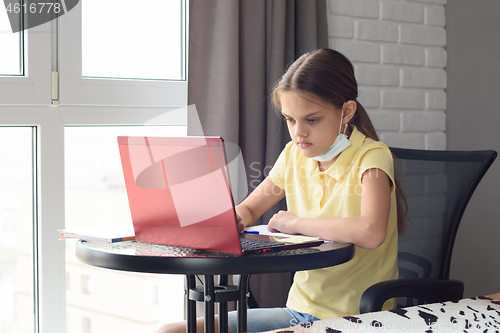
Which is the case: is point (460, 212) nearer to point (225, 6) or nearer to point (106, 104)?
point (225, 6)

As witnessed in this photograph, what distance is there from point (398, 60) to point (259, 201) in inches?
44.2

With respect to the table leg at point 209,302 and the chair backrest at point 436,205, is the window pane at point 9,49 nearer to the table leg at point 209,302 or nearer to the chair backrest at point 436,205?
the table leg at point 209,302

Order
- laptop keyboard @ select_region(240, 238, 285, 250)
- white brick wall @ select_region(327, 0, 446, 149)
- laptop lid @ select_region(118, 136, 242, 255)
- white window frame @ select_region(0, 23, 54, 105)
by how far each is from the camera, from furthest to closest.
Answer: white brick wall @ select_region(327, 0, 446, 149), white window frame @ select_region(0, 23, 54, 105), laptop keyboard @ select_region(240, 238, 285, 250), laptop lid @ select_region(118, 136, 242, 255)

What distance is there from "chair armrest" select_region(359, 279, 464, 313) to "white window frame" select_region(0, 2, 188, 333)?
1.06 metres

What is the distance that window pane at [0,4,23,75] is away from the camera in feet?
5.16

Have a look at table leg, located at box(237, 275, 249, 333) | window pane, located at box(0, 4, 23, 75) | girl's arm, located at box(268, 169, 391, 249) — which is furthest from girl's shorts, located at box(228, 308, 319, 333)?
window pane, located at box(0, 4, 23, 75)

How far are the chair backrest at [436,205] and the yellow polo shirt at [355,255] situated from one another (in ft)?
0.24

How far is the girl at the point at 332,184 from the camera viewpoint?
1198mm

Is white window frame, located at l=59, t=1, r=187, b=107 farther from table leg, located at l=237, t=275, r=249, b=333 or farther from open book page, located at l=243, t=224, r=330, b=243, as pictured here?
table leg, located at l=237, t=275, r=249, b=333

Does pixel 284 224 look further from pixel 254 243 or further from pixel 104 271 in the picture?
pixel 104 271

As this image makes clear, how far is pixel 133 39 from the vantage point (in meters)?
1.80

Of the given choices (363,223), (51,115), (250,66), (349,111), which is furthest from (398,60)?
(51,115)

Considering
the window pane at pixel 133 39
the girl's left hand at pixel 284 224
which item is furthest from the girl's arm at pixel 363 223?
the window pane at pixel 133 39

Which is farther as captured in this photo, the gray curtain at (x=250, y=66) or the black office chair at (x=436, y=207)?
the gray curtain at (x=250, y=66)
